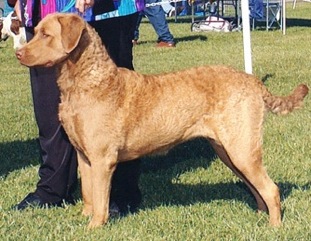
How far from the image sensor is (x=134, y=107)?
4.28 meters

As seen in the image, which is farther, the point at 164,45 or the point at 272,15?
the point at 272,15

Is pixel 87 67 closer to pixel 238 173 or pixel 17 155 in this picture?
pixel 238 173

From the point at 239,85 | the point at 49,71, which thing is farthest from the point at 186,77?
the point at 49,71

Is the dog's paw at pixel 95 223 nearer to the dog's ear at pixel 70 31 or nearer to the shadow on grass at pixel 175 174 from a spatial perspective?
the shadow on grass at pixel 175 174

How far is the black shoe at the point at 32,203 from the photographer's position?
498 cm

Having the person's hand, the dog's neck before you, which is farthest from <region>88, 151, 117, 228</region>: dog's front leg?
the person's hand

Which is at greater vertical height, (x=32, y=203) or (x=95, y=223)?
(x=95, y=223)

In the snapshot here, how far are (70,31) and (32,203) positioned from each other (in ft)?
4.75

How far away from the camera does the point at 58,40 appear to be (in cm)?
411

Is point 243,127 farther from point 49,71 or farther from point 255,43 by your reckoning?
point 255,43

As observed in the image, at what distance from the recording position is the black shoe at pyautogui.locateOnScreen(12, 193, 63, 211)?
16.4 ft

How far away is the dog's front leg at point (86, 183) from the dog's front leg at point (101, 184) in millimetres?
249

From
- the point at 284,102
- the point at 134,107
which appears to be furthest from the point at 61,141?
the point at 284,102

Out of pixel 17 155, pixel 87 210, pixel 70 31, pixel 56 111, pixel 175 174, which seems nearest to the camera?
pixel 70 31
